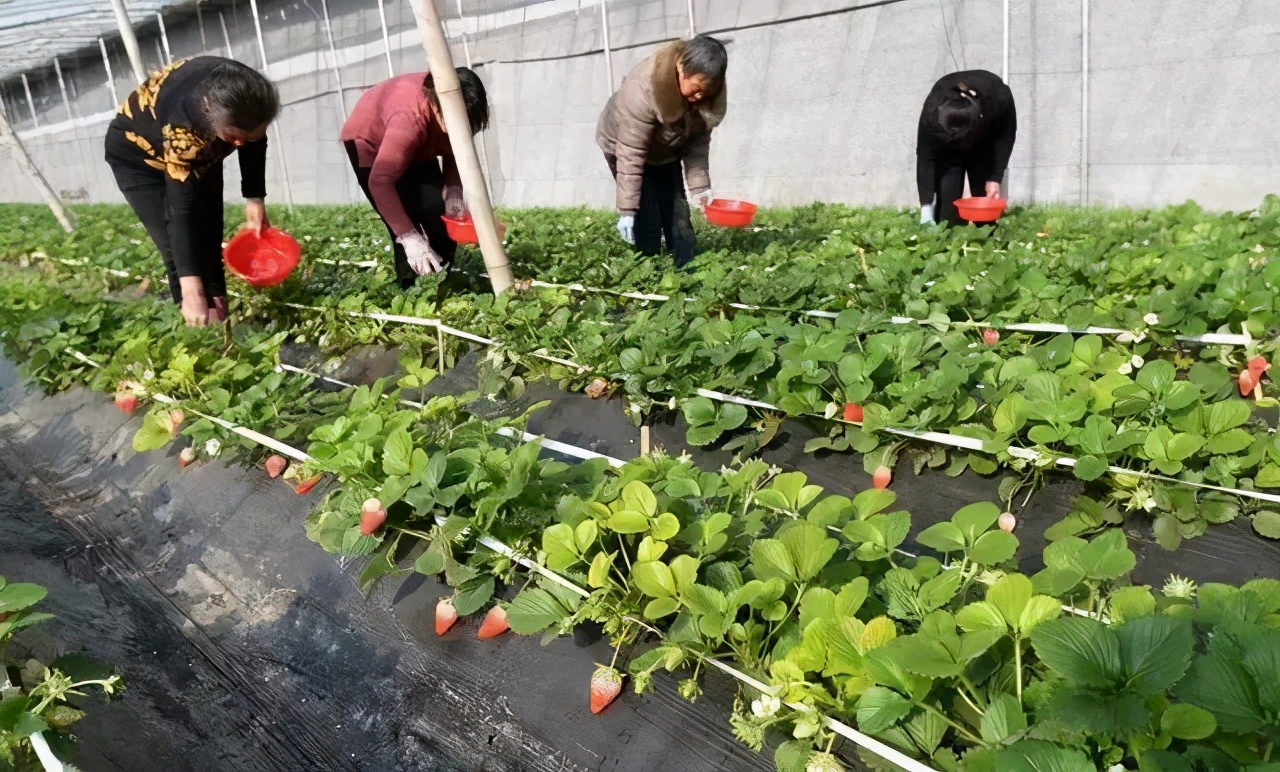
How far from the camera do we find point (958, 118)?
4480 mm

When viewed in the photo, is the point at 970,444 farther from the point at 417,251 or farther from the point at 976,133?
the point at 976,133

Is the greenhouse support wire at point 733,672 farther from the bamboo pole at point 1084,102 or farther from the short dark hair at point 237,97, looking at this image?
the bamboo pole at point 1084,102

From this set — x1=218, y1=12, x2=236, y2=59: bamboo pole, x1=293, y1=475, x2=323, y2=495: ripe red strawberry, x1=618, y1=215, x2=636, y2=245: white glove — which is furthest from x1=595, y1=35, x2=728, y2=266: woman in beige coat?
x1=218, y1=12, x2=236, y2=59: bamboo pole

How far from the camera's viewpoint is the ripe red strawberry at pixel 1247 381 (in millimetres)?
2129

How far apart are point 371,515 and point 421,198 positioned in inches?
104

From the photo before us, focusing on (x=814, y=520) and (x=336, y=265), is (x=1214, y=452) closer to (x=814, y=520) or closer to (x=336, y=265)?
(x=814, y=520)

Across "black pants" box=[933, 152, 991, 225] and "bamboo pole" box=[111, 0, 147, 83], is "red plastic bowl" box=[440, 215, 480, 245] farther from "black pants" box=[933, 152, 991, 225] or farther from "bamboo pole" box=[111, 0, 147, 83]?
"bamboo pole" box=[111, 0, 147, 83]

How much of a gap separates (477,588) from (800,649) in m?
0.68

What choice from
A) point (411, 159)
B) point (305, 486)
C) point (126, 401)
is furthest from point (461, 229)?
point (305, 486)

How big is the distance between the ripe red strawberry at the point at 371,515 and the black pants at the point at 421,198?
2413mm

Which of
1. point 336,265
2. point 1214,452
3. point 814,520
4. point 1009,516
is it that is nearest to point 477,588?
point 814,520

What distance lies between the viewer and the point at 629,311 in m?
3.62

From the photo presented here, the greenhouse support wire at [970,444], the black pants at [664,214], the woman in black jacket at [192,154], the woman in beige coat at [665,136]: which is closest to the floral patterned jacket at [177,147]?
the woman in black jacket at [192,154]

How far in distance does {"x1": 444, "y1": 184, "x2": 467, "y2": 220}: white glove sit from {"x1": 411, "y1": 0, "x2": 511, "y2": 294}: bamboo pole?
0.56 m
